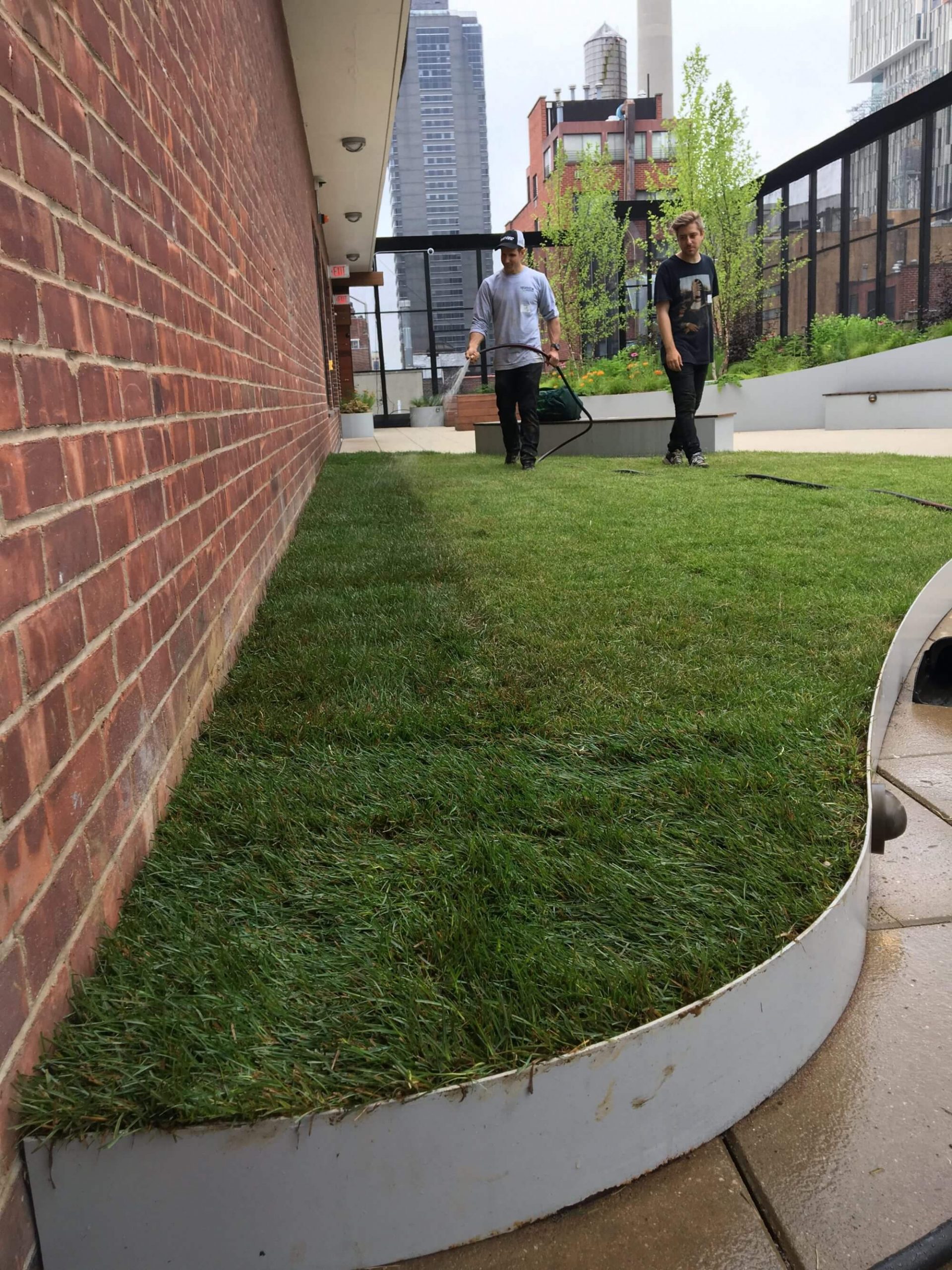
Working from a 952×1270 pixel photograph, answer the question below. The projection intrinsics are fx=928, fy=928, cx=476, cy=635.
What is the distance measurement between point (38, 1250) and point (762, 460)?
29.3ft

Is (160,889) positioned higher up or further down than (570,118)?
further down

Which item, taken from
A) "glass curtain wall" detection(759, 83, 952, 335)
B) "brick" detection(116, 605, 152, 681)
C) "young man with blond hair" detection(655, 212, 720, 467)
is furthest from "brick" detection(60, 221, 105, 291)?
"glass curtain wall" detection(759, 83, 952, 335)

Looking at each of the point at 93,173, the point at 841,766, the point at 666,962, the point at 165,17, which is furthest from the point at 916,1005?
the point at 165,17

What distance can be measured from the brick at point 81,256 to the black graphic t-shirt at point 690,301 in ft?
24.1

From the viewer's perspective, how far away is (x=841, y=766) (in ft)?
6.99

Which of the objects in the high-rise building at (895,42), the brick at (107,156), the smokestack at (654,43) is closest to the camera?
the brick at (107,156)

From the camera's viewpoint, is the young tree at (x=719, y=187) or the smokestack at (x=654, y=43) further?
the smokestack at (x=654, y=43)

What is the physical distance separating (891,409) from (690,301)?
847cm

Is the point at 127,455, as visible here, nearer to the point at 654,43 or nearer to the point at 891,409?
the point at 891,409

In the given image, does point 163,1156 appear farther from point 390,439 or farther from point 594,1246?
point 390,439

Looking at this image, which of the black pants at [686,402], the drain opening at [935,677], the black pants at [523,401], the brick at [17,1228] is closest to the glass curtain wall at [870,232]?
the black pants at [686,402]

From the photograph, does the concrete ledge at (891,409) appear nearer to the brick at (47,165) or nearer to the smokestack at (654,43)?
the brick at (47,165)

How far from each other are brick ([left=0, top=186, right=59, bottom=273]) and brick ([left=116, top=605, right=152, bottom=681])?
615mm

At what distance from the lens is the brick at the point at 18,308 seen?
117 cm
